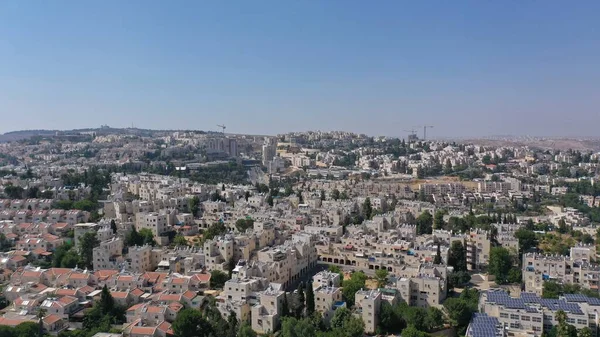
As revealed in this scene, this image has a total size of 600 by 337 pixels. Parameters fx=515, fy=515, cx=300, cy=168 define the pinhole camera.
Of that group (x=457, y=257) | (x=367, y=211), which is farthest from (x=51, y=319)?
(x=367, y=211)

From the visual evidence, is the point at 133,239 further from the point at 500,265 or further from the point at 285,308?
Result: the point at 500,265

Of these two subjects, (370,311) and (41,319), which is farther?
(370,311)

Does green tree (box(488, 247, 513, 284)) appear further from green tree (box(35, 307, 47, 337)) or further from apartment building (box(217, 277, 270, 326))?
green tree (box(35, 307, 47, 337))

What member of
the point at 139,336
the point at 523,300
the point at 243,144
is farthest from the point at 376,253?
the point at 243,144

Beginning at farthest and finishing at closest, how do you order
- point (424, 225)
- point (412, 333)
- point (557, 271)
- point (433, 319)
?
point (424, 225) < point (557, 271) < point (433, 319) < point (412, 333)

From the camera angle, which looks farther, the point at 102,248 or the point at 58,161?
the point at 58,161

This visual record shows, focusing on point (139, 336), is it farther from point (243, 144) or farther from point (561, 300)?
point (243, 144)
